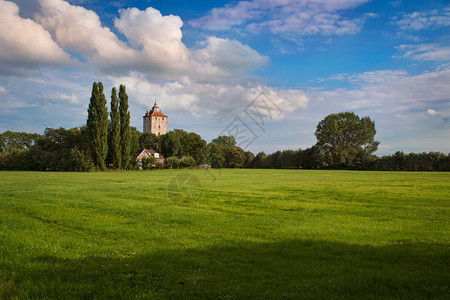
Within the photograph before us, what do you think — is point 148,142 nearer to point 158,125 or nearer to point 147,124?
point 158,125

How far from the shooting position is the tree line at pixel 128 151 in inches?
2343

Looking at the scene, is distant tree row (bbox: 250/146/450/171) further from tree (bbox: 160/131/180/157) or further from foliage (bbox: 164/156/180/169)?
foliage (bbox: 164/156/180/169)

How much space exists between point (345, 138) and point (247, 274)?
83588 mm

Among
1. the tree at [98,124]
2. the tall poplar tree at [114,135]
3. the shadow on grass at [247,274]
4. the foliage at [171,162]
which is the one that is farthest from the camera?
the foliage at [171,162]

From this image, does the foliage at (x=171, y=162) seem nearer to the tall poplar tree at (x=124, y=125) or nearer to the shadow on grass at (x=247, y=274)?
the tall poplar tree at (x=124, y=125)

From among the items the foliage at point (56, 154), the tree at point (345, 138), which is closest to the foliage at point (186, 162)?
the foliage at point (56, 154)

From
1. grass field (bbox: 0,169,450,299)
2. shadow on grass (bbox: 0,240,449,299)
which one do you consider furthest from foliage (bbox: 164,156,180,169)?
shadow on grass (bbox: 0,240,449,299)

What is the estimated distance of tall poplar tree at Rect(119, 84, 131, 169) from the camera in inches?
2549

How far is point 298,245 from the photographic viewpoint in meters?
6.40

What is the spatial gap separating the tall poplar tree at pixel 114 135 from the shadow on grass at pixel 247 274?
200 feet

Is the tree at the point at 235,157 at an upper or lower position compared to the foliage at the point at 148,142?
lower

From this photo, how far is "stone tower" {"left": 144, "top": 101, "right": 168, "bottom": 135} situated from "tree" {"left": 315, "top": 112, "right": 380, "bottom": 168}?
11251cm

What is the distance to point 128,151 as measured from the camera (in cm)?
6544


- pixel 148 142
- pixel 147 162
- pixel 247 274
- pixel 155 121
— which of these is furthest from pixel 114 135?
pixel 155 121
